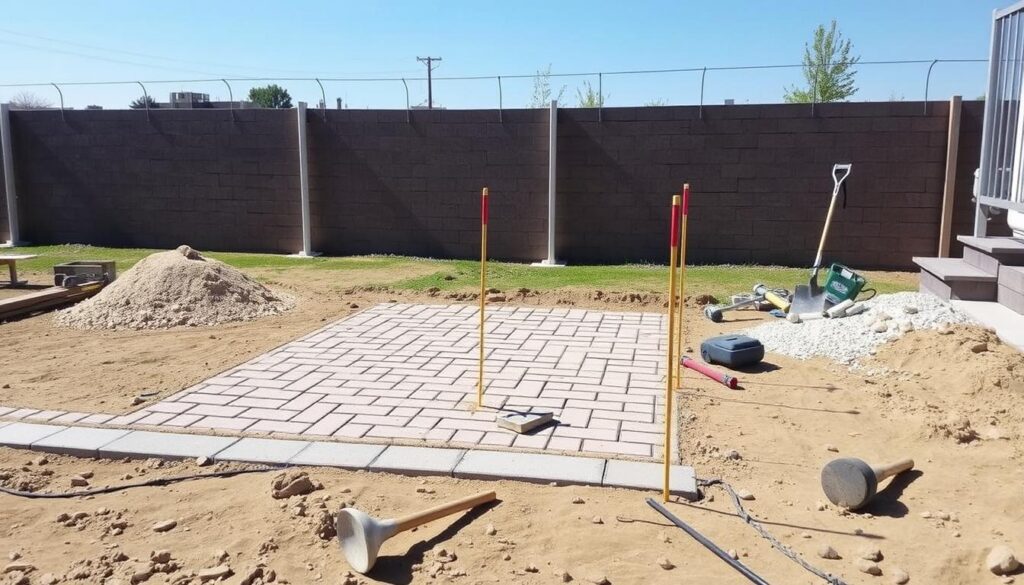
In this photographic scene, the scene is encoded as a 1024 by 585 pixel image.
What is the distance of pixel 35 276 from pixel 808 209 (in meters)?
12.3

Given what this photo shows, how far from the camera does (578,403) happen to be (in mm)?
5422

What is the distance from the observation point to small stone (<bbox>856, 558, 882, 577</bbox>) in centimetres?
313

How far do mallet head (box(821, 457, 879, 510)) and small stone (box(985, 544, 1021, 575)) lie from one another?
0.58 meters

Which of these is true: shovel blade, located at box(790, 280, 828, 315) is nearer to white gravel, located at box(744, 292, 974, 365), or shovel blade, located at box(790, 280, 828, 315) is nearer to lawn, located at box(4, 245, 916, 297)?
white gravel, located at box(744, 292, 974, 365)

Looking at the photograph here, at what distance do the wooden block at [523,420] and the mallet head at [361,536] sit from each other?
1541mm

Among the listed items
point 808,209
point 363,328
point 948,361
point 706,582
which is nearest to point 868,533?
point 706,582

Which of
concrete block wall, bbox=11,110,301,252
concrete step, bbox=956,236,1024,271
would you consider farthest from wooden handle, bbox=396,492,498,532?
concrete block wall, bbox=11,110,301,252

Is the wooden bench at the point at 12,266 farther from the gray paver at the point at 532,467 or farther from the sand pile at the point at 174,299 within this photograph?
the gray paver at the point at 532,467

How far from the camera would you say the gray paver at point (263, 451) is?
435cm

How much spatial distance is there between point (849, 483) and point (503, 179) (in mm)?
10205

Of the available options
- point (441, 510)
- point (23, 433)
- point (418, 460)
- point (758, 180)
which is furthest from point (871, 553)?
point (758, 180)

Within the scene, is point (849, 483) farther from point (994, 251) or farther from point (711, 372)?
point (994, 251)

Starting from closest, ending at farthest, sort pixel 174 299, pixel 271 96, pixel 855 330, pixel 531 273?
pixel 855 330 → pixel 174 299 → pixel 531 273 → pixel 271 96

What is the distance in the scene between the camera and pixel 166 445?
4.55m
